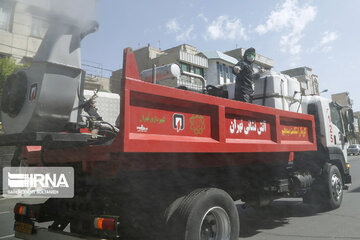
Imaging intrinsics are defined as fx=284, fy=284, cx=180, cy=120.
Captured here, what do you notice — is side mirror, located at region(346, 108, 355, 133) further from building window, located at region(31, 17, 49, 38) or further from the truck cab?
building window, located at region(31, 17, 49, 38)

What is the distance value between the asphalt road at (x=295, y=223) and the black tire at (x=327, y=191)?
22 centimetres

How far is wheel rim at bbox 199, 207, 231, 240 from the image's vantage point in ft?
9.73

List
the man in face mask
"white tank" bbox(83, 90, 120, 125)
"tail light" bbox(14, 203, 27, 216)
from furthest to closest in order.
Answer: the man in face mask → "white tank" bbox(83, 90, 120, 125) → "tail light" bbox(14, 203, 27, 216)

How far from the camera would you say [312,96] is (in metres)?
6.37

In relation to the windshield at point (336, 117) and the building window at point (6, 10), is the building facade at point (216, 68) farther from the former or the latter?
the windshield at point (336, 117)

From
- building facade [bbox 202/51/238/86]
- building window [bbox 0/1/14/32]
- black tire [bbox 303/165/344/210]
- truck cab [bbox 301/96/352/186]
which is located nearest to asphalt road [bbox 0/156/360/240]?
black tire [bbox 303/165/344/210]

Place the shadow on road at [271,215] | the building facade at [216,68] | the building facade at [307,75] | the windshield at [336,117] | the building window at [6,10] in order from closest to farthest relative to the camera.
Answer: the building window at [6,10]
the shadow on road at [271,215]
the windshield at [336,117]
the building facade at [216,68]
the building facade at [307,75]

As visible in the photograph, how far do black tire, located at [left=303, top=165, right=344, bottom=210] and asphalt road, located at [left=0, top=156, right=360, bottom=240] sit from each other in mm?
224

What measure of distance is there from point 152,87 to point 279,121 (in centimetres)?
232

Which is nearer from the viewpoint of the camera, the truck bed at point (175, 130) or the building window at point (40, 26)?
the truck bed at point (175, 130)

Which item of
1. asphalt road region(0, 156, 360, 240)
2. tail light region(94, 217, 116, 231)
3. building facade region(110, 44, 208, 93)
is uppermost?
building facade region(110, 44, 208, 93)

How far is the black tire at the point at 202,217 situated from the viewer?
2619 mm

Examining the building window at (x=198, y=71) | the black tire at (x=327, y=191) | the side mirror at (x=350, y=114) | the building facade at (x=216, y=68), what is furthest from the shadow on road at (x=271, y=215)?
the building facade at (x=216, y=68)

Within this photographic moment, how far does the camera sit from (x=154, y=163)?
8.92ft
